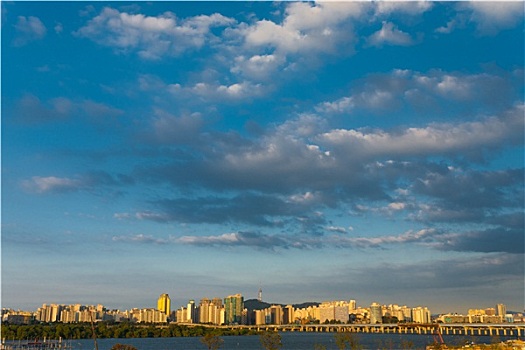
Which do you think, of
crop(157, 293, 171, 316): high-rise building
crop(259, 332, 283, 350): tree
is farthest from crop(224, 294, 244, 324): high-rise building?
crop(259, 332, 283, 350): tree

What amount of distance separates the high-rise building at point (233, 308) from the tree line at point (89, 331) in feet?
113

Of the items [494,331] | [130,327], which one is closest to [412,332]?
[494,331]

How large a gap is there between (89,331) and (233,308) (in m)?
72.0

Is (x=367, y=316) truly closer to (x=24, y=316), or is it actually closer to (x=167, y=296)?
(x=167, y=296)

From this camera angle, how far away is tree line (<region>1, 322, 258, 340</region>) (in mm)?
86312

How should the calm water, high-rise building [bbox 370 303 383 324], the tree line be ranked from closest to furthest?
the calm water < the tree line < high-rise building [bbox 370 303 383 324]

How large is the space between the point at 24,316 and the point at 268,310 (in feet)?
221

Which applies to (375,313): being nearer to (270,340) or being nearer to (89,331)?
(89,331)

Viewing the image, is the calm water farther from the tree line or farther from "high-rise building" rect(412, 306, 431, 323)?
"high-rise building" rect(412, 306, 431, 323)

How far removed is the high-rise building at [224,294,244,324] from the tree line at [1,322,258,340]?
34351 millimetres

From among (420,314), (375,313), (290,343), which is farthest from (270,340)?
(420,314)

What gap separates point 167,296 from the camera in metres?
181

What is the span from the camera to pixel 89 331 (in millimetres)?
97250

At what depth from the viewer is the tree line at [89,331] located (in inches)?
3398
